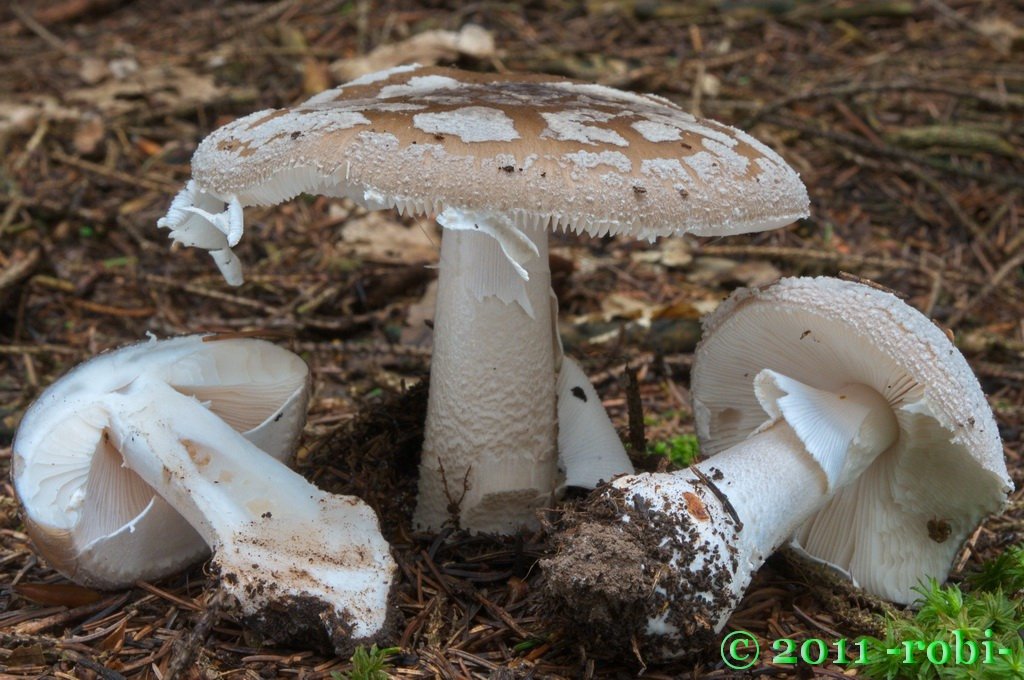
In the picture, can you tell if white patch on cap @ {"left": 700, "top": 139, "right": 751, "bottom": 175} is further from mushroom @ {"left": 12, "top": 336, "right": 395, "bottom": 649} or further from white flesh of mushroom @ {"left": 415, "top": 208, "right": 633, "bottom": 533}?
mushroom @ {"left": 12, "top": 336, "right": 395, "bottom": 649}

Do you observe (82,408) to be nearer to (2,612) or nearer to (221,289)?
(2,612)

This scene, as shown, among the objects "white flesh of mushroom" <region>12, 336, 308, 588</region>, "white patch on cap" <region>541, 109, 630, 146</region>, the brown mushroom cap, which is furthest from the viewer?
"white flesh of mushroom" <region>12, 336, 308, 588</region>

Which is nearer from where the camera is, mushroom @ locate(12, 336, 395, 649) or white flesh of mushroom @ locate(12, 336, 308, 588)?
mushroom @ locate(12, 336, 395, 649)

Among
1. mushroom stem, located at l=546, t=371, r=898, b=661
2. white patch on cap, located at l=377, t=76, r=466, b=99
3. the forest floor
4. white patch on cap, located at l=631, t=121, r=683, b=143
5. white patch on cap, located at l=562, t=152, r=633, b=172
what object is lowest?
the forest floor

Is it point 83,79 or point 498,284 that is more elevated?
point 498,284

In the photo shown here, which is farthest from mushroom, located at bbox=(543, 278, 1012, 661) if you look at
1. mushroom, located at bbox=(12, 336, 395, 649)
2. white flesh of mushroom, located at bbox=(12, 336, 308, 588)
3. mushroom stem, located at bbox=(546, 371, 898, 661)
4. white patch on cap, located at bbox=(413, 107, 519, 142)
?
white flesh of mushroom, located at bbox=(12, 336, 308, 588)

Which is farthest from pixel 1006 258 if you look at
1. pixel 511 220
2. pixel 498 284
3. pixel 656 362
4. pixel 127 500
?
pixel 127 500

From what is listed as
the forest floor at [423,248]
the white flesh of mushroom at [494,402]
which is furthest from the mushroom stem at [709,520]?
the white flesh of mushroom at [494,402]
